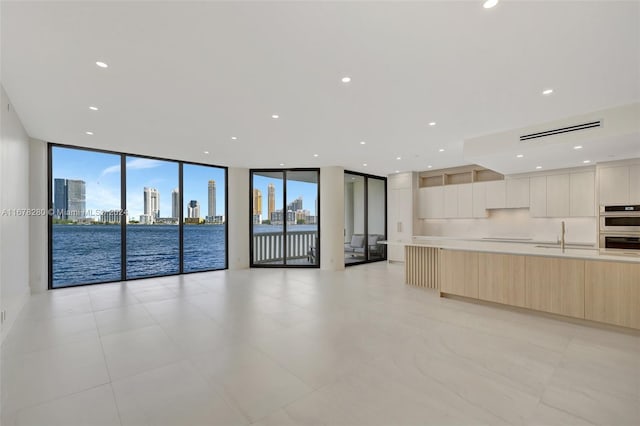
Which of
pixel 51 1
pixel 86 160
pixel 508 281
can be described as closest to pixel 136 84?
pixel 51 1

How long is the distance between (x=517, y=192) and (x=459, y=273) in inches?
132

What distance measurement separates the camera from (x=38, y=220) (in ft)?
16.3

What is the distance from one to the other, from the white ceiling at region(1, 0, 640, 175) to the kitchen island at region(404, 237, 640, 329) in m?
1.92

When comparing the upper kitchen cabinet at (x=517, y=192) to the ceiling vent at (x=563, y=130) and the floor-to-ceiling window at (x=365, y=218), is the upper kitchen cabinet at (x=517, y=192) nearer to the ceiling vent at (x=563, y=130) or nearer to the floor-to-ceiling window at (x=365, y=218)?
the ceiling vent at (x=563, y=130)

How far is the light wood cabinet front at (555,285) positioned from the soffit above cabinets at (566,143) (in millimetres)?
1676

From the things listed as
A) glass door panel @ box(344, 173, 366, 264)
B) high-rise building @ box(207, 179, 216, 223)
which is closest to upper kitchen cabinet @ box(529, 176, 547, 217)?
glass door panel @ box(344, 173, 366, 264)

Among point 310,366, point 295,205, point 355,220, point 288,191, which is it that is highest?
point 288,191

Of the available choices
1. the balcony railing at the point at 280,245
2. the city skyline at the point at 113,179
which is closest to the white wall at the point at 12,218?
the city skyline at the point at 113,179

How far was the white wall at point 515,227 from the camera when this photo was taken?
597 centimetres

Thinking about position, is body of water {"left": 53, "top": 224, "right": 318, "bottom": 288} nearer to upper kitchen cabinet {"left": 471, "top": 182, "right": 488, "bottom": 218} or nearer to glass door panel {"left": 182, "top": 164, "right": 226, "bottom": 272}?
glass door panel {"left": 182, "top": 164, "right": 226, "bottom": 272}

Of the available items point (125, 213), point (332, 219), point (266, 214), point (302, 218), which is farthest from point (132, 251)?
point (332, 219)

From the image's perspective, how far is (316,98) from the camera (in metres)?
3.27

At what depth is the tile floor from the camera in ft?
6.16

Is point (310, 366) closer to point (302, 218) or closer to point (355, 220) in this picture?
point (302, 218)
